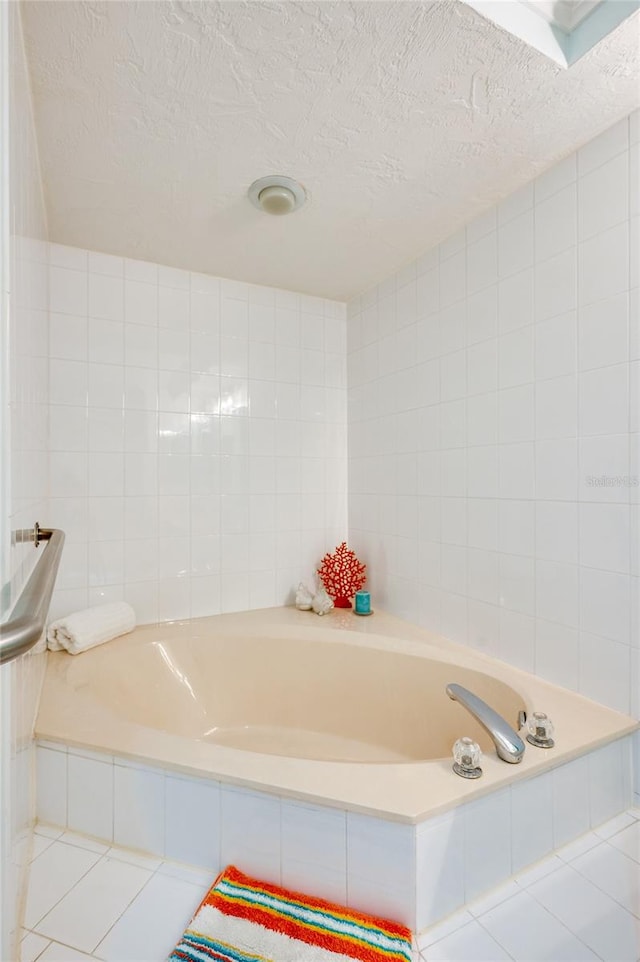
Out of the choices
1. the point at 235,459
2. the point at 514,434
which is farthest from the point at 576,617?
the point at 235,459

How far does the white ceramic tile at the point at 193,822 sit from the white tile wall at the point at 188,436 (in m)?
1.01

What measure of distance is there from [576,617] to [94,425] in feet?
6.29

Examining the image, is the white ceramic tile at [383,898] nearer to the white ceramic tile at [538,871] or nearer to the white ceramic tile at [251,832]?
the white ceramic tile at [251,832]

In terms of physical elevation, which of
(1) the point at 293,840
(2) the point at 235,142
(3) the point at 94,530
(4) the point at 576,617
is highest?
(2) the point at 235,142

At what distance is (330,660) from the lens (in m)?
1.86

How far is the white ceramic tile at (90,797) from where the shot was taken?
114cm

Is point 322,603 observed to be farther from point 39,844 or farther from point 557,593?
point 39,844

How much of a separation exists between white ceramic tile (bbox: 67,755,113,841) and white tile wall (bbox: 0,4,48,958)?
97mm

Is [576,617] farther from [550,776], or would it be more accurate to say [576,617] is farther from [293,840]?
[293,840]

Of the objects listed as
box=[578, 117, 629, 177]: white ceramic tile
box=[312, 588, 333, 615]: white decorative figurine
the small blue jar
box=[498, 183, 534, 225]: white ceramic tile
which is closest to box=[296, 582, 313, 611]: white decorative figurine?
box=[312, 588, 333, 615]: white decorative figurine

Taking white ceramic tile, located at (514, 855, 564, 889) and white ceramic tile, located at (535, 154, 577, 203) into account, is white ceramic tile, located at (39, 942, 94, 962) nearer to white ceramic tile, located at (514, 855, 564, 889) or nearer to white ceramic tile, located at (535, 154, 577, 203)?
white ceramic tile, located at (514, 855, 564, 889)

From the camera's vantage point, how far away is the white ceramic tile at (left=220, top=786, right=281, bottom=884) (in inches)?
40.2

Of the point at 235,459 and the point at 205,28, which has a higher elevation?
the point at 205,28

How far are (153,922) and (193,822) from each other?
0.18 m
